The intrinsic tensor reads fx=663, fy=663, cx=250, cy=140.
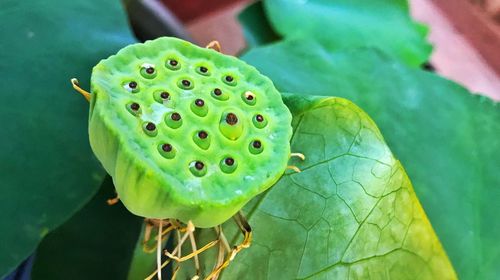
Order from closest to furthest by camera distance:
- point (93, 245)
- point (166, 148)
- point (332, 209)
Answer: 1. point (166, 148)
2. point (332, 209)
3. point (93, 245)

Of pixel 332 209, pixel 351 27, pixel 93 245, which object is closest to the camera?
pixel 332 209

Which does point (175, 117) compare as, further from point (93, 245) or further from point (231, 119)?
point (93, 245)

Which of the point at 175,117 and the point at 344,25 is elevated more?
the point at 175,117

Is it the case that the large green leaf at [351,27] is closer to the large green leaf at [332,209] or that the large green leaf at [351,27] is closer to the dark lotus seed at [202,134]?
the large green leaf at [332,209]

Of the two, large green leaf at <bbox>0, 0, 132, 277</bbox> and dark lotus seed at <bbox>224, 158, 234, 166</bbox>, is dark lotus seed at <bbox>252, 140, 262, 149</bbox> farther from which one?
large green leaf at <bbox>0, 0, 132, 277</bbox>

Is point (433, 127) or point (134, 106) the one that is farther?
point (433, 127)

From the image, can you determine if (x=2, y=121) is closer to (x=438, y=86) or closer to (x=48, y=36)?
(x=48, y=36)

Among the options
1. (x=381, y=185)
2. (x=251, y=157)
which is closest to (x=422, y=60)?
(x=381, y=185)

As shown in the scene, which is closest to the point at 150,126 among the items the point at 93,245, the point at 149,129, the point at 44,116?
the point at 149,129
